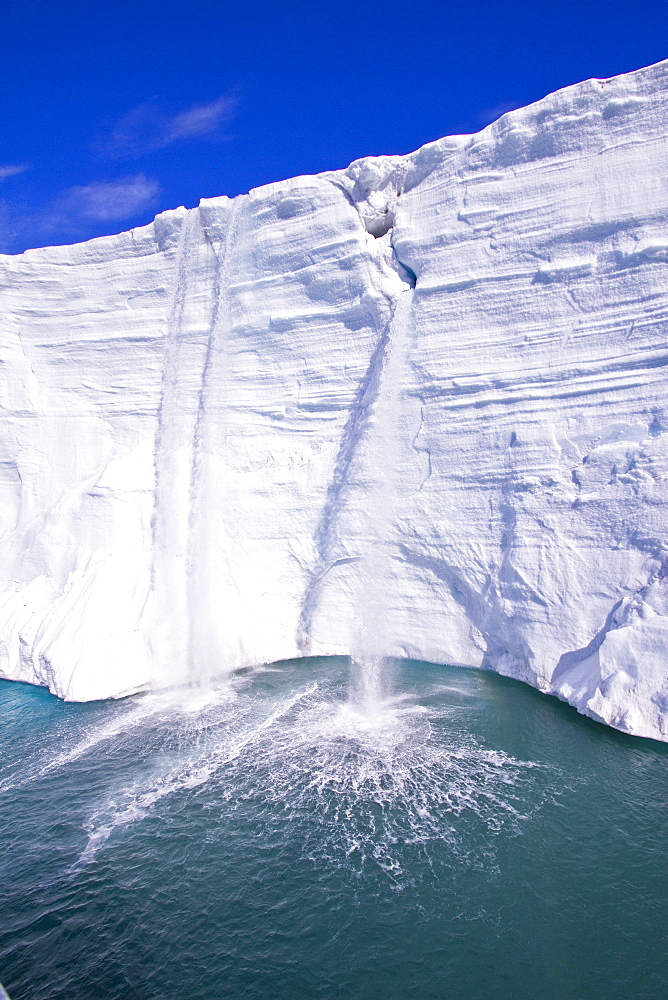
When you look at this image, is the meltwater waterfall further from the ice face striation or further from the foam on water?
the foam on water

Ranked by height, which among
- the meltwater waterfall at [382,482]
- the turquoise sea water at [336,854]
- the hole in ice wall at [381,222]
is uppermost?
the hole in ice wall at [381,222]

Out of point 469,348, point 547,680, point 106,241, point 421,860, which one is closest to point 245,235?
point 106,241

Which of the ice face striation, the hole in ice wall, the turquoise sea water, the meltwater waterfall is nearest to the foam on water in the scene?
the turquoise sea water

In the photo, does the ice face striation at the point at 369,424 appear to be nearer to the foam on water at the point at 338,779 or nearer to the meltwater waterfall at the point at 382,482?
the meltwater waterfall at the point at 382,482

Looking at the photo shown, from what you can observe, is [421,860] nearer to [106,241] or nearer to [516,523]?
[516,523]

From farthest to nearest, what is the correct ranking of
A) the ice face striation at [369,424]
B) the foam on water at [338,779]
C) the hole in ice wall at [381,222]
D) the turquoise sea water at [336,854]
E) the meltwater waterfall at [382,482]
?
the hole in ice wall at [381,222] → the meltwater waterfall at [382,482] → the ice face striation at [369,424] → the foam on water at [338,779] → the turquoise sea water at [336,854]

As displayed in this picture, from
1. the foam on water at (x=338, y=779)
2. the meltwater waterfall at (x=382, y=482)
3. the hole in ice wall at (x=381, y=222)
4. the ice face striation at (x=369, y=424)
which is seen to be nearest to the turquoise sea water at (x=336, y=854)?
the foam on water at (x=338, y=779)
